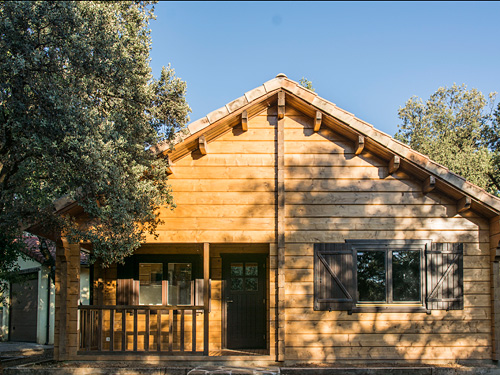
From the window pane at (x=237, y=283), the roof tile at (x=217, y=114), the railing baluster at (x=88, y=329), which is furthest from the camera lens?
the window pane at (x=237, y=283)

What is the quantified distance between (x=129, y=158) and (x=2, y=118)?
2.07 m

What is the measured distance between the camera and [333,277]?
10516 millimetres

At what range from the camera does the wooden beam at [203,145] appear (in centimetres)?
1048

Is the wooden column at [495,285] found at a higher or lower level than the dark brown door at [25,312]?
higher

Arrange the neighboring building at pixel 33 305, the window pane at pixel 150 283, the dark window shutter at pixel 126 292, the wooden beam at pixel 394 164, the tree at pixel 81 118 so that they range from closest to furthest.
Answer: the tree at pixel 81 118
the wooden beam at pixel 394 164
the dark window shutter at pixel 126 292
the window pane at pixel 150 283
the neighboring building at pixel 33 305

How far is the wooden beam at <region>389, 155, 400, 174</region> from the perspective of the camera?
10.3 meters

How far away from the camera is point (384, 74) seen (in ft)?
58.0

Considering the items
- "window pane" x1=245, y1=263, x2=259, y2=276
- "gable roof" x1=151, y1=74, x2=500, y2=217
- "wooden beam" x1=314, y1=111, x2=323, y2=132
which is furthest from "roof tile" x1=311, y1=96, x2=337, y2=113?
"window pane" x1=245, y1=263, x2=259, y2=276

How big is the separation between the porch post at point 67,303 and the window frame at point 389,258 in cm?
534

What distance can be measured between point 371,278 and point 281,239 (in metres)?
1.89

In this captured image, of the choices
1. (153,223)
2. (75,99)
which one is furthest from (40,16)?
(153,223)

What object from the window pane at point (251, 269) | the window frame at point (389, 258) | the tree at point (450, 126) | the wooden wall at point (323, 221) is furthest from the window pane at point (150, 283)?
the tree at point (450, 126)

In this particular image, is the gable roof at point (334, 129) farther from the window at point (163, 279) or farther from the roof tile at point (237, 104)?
the window at point (163, 279)

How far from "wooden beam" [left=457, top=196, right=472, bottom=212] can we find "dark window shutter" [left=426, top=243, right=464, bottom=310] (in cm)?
69
